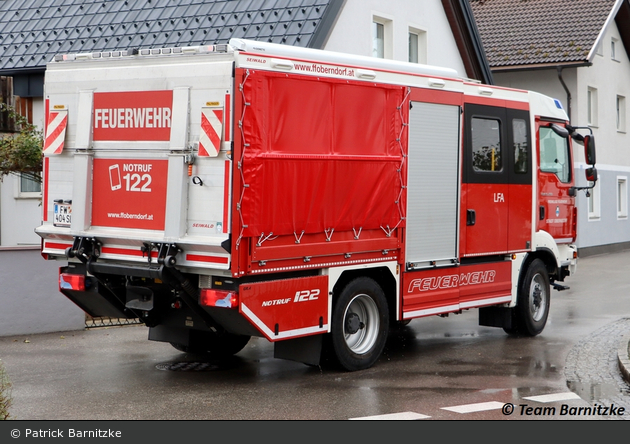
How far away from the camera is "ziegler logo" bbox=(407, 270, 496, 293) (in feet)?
32.2

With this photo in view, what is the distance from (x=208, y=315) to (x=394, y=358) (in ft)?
8.46

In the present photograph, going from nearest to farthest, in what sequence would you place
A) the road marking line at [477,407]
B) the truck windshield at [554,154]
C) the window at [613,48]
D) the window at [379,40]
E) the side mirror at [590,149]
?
1. the road marking line at [477,407]
2. the side mirror at [590,149]
3. the truck windshield at [554,154]
4. the window at [379,40]
5. the window at [613,48]

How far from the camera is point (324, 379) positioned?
28.8ft

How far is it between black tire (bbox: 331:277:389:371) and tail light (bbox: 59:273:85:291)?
7.92ft

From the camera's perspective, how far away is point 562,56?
26484 mm

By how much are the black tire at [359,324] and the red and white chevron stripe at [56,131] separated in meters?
3.03

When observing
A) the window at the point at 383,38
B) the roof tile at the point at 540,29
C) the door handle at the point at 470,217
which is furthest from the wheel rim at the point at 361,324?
the roof tile at the point at 540,29

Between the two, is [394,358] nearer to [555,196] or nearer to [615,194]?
[555,196]

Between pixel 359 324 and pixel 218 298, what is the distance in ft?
6.17

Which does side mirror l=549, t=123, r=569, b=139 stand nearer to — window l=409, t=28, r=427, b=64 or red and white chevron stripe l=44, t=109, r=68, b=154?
red and white chevron stripe l=44, t=109, r=68, b=154

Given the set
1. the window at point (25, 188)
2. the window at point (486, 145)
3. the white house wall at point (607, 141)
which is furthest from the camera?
the white house wall at point (607, 141)

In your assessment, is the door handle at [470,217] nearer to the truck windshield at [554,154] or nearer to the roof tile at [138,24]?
the truck windshield at [554,154]

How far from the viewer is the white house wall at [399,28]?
17156 millimetres

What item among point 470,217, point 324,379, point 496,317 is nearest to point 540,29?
point 496,317
